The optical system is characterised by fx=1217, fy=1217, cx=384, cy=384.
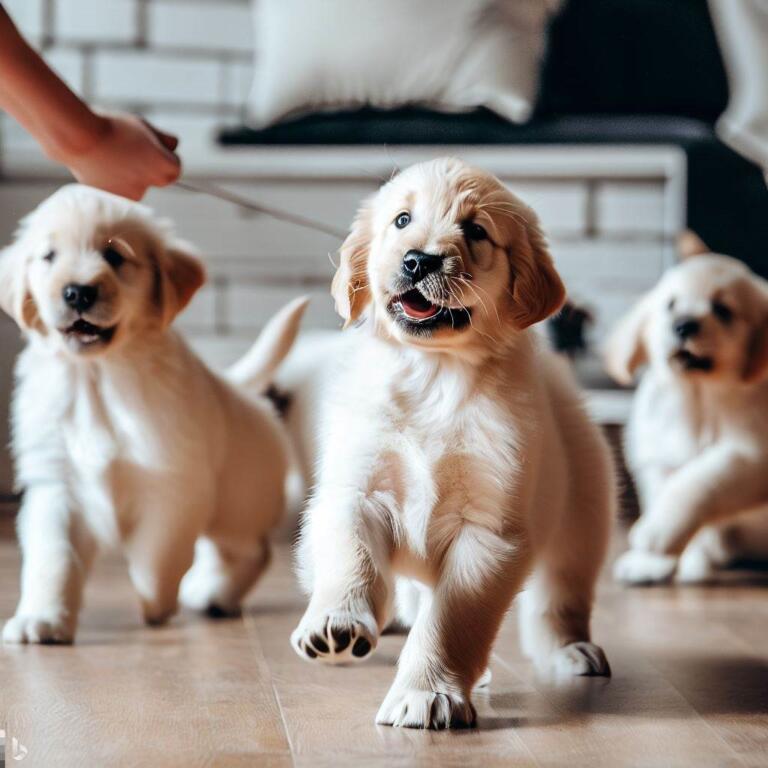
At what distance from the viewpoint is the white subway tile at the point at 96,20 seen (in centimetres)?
401

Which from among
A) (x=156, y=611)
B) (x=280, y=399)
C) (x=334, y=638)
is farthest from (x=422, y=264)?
(x=280, y=399)

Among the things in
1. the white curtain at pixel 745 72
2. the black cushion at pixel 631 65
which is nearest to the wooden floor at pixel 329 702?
the white curtain at pixel 745 72

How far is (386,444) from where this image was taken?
1.48m

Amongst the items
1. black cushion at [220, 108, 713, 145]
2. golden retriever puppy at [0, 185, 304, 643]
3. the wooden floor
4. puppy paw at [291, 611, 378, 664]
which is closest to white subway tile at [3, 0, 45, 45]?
black cushion at [220, 108, 713, 145]

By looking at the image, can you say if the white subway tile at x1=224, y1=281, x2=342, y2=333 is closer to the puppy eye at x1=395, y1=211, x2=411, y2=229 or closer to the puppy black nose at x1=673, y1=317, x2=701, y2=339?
the puppy black nose at x1=673, y1=317, x2=701, y2=339

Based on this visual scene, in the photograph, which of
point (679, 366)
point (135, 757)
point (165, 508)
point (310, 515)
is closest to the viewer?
point (135, 757)

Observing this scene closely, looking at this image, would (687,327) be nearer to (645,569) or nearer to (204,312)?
(645,569)

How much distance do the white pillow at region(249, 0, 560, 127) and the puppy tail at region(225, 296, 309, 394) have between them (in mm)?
1406

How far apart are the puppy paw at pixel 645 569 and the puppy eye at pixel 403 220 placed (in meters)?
1.31

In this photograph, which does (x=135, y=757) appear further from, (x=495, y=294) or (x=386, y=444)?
(x=495, y=294)

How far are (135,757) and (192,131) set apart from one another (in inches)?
116

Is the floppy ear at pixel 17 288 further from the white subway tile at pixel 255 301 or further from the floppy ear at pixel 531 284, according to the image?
the white subway tile at pixel 255 301

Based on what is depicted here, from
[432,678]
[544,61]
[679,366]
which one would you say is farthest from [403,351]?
[544,61]

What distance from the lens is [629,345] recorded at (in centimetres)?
277
